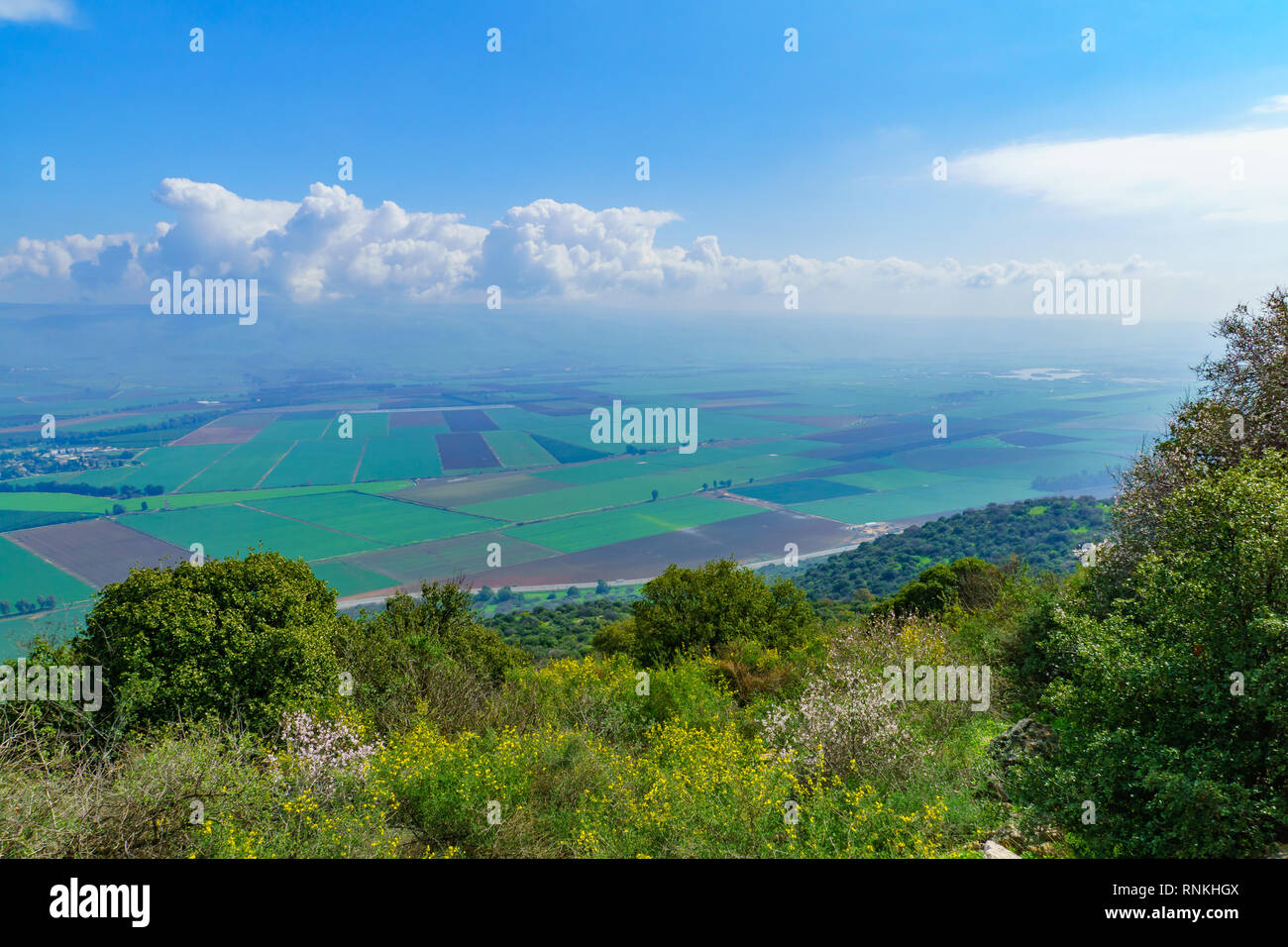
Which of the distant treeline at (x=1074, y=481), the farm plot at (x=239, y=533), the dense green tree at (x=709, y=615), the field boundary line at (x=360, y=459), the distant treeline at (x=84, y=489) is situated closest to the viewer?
the dense green tree at (x=709, y=615)

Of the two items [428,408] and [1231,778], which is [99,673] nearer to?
[1231,778]

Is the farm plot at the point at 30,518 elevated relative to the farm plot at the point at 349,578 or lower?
elevated

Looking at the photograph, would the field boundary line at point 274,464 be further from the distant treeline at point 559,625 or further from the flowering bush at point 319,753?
the flowering bush at point 319,753

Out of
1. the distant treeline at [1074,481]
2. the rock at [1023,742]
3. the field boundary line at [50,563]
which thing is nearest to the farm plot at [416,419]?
the field boundary line at [50,563]

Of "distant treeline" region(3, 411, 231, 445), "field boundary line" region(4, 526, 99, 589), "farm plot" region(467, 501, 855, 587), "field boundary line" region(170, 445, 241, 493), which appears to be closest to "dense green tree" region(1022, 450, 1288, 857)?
"farm plot" region(467, 501, 855, 587)

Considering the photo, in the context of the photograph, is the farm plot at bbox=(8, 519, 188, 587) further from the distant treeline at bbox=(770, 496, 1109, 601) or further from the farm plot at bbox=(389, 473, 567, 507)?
the distant treeline at bbox=(770, 496, 1109, 601)

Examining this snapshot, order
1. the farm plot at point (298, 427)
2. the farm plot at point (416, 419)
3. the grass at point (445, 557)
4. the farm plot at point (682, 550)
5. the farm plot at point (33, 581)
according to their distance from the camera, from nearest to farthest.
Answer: the farm plot at point (33, 581), the grass at point (445, 557), the farm plot at point (682, 550), the farm plot at point (298, 427), the farm plot at point (416, 419)
